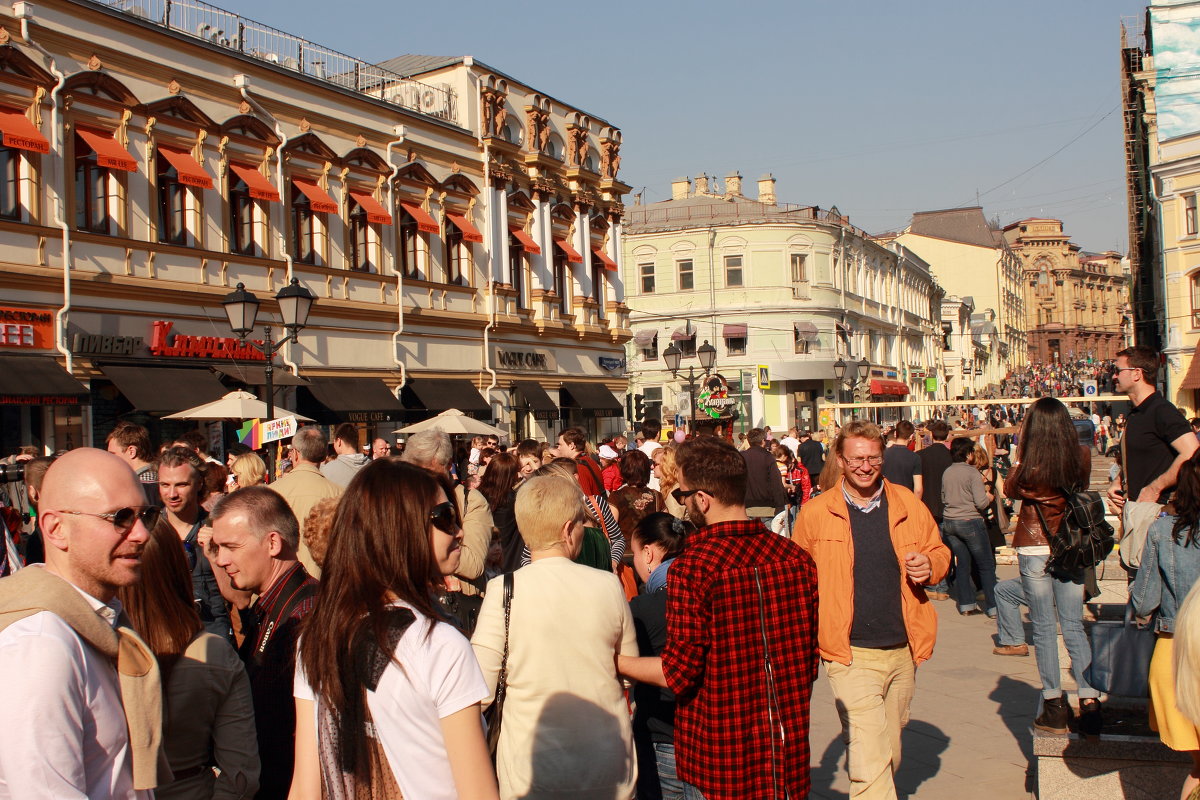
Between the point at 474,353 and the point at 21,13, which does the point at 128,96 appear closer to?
the point at 21,13

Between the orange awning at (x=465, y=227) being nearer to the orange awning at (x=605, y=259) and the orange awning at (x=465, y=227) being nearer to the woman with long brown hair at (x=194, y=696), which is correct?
the orange awning at (x=605, y=259)

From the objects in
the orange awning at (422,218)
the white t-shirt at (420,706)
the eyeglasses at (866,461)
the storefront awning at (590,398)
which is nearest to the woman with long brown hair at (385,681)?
the white t-shirt at (420,706)

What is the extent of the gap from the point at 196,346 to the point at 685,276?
3346cm

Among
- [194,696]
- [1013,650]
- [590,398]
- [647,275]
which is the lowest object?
[1013,650]

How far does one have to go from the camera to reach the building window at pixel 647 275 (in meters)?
52.4

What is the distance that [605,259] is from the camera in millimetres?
35344

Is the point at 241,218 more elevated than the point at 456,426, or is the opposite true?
the point at 241,218

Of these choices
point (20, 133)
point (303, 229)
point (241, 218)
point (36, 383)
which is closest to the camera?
point (20, 133)

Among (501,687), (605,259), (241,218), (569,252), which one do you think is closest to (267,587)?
(501,687)

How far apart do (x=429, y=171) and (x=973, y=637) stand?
66.2ft

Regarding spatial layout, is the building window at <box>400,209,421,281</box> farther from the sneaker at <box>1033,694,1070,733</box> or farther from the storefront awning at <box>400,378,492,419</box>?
the sneaker at <box>1033,694,1070,733</box>

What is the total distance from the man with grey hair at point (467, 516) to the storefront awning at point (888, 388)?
52.8m

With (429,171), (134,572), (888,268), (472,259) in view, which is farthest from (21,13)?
(888,268)

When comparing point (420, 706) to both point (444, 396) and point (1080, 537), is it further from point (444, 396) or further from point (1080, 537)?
point (444, 396)
